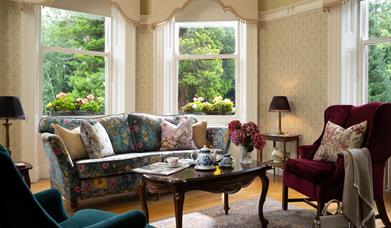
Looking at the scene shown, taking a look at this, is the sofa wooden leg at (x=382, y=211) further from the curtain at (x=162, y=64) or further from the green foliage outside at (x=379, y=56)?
the curtain at (x=162, y=64)

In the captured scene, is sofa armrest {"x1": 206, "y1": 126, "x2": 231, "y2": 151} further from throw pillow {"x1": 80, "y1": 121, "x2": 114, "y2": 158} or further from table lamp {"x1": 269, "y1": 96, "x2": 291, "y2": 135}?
throw pillow {"x1": 80, "y1": 121, "x2": 114, "y2": 158}

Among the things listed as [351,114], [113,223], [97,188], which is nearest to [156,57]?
[97,188]

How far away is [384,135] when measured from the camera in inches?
118

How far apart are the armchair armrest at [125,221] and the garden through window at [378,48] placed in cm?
379

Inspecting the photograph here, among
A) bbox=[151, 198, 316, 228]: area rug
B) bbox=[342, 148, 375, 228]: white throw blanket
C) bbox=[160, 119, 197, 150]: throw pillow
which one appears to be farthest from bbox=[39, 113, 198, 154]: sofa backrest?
bbox=[342, 148, 375, 228]: white throw blanket

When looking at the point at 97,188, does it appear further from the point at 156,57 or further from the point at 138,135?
the point at 156,57

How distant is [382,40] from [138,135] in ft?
10.7

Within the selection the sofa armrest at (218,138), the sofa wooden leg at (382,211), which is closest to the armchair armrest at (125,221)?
the sofa wooden leg at (382,211)

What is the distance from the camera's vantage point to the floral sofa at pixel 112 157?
129 inches

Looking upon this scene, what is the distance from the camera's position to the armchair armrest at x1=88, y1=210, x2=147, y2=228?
4.53ft

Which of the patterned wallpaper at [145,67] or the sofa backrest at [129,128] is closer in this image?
the sofa backrest at [129,128]

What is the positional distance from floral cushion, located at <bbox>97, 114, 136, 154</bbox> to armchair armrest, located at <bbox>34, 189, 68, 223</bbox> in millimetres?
2129

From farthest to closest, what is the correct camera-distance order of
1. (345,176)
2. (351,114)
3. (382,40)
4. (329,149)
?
(382,40) < (351,114) < (329,149) < (345,176)

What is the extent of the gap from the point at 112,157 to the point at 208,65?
2.47 meters
